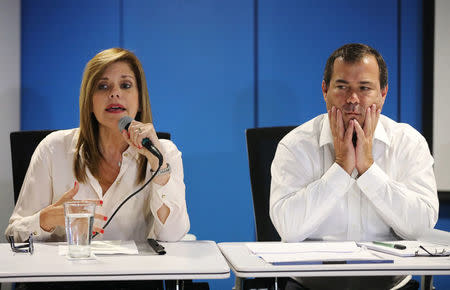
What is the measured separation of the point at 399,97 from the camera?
3254 millimetres

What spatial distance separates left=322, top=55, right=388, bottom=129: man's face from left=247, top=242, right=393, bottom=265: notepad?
0.60m

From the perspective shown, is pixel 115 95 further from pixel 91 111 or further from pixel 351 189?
pixel 351 189

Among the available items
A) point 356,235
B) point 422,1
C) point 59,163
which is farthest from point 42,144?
point 422,1

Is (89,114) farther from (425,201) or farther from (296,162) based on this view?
(425,201)

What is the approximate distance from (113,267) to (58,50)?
2197 mm

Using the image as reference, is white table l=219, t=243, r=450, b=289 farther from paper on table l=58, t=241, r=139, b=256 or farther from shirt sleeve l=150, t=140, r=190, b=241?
shirt sleeve l=150, t=140, r=190, b=241

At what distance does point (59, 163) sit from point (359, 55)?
47.0 inches

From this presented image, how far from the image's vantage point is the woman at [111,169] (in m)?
1.81

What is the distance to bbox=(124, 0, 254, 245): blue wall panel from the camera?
3158mm

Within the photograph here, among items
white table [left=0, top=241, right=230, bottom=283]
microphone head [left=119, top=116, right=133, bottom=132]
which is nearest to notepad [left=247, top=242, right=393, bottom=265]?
white table [left=0, top=241, right=230, bottom=283]

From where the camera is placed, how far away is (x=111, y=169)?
200cm

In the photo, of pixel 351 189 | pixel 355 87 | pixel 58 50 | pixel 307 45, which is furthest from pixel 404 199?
pixel 58 50

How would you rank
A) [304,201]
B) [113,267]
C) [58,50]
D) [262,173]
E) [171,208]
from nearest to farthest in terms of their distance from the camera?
[113,267], [171,208], [304,201], [262,173], [58,50]

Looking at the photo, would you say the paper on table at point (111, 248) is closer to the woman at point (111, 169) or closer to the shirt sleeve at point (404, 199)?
the woman at point (111, 169)
